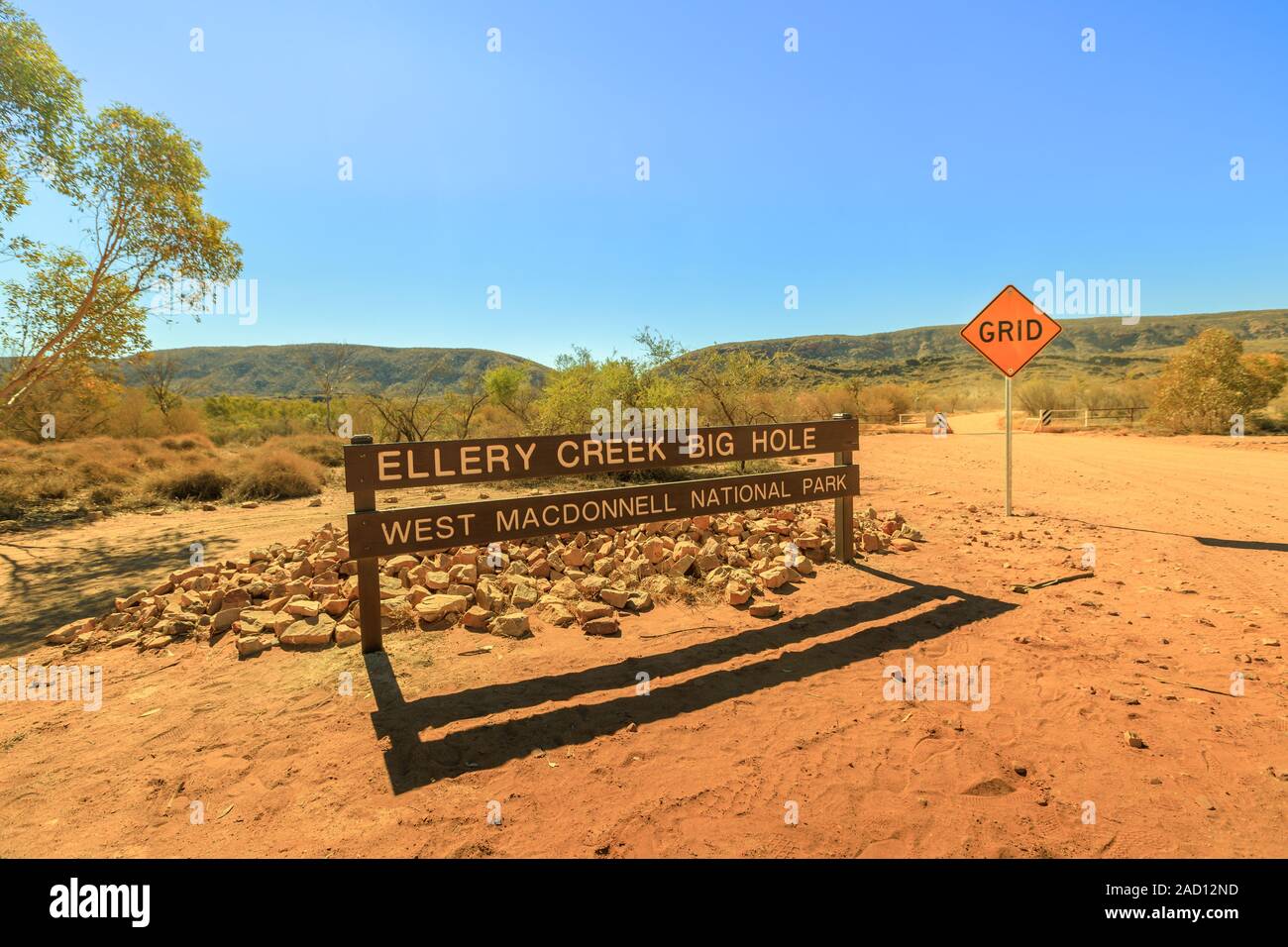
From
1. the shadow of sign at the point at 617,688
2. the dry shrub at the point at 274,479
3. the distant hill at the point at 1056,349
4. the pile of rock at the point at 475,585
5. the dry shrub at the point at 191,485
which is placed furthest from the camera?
the distant hill at the point at 1056,349

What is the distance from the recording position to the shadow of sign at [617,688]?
3092 millimetres

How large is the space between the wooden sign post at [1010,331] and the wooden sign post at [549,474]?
410 cm

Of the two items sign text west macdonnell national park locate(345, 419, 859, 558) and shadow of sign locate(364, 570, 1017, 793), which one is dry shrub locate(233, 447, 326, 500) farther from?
shadow of sign locate(364, 570, 1017, 793)

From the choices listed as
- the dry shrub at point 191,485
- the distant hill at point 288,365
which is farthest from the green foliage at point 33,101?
the distant hill at point 288,365

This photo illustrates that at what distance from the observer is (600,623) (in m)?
4.69

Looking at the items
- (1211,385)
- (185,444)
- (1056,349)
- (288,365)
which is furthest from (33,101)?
(1056,349)

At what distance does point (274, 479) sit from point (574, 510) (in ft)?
35.0

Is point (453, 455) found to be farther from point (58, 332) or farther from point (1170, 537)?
point (58, 332)

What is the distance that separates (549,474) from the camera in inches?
187

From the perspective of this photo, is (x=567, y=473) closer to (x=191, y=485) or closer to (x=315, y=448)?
(x=191, y=485)

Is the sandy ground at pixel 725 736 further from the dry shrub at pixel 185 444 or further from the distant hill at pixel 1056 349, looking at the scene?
the distant hill at pixel 1056 349

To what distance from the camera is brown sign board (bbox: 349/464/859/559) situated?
414cm

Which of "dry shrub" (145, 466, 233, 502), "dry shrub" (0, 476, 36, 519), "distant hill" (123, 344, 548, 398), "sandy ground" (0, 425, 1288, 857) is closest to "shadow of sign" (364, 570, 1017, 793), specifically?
"sandy ground" (0, 425, 1288, 857)
